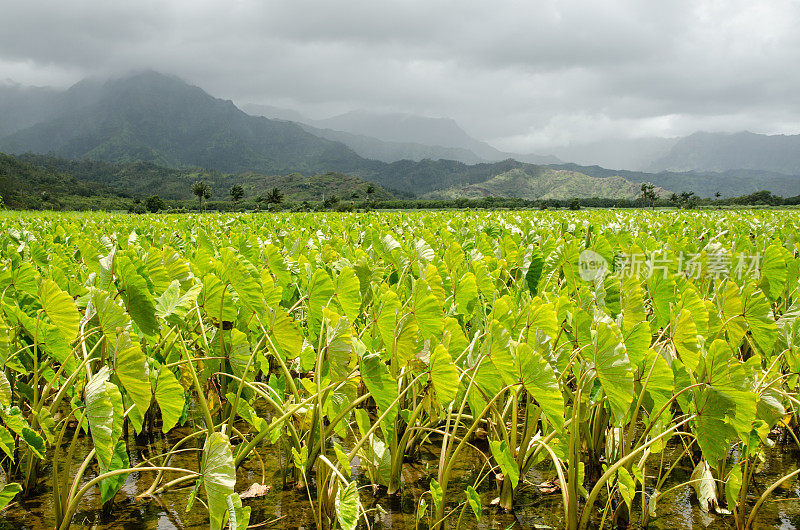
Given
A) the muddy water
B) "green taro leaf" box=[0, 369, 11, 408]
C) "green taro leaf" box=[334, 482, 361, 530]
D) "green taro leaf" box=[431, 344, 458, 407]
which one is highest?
"green taro leaf" box=[431, 344, 458, 407]

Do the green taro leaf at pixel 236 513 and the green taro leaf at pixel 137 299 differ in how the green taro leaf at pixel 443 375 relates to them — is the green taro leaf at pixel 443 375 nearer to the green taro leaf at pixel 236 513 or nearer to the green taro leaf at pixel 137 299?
the green taro leaf at pixel 236 513

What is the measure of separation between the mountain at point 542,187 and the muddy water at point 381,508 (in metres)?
119

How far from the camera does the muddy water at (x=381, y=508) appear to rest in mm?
1822

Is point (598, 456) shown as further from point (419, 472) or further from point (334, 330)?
point (334, 330)

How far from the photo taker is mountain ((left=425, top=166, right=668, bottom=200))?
122 meters

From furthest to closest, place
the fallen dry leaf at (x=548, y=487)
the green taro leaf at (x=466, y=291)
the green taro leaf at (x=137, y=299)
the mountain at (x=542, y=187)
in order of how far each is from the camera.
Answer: the mountain at (x=542, y=187), the green taro leaf at (x=466, y=291), the fallen dry leaf at (x=548, y=487), the green taro leaf at (x=137, y=299)

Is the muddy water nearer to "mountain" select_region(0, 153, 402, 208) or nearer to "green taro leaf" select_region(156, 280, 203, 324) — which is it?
"green taro leaf" select_region(156, 280, 203, 324)

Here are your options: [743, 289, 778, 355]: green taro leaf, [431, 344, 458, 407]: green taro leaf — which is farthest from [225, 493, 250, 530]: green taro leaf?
[743, 289, 778, 355]: green taro leaf

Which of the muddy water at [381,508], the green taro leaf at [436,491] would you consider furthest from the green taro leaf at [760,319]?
the green taro leaf at [436,491]

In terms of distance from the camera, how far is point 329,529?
5.64ft

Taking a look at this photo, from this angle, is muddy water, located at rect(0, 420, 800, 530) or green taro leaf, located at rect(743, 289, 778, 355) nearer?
muddy water, located at rect(0, 420, 800, 530)

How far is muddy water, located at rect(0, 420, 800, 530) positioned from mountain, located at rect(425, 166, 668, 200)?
118728 mm

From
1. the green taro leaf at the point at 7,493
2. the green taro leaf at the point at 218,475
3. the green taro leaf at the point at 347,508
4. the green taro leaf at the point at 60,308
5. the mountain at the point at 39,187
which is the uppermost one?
the mountain at the point at 39,187

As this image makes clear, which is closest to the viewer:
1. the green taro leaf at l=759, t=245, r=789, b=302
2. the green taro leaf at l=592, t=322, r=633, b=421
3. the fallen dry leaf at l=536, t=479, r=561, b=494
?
the green taro leaf at l=592, t=322, r=633, b=421
